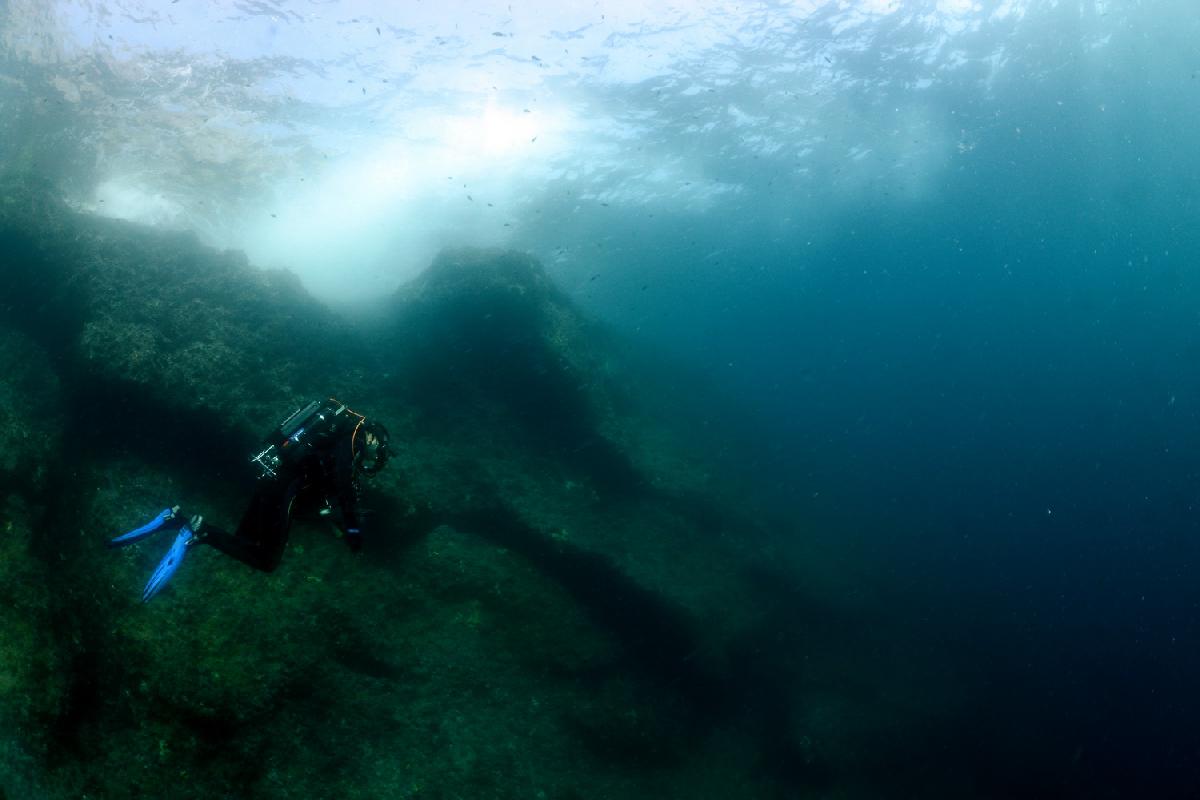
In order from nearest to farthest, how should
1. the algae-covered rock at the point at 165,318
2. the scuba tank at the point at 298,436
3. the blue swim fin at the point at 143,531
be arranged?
the blue swim fin at the point at 143,531, the scuba tank at the point at 298,436, the algae-covered rock at the point at 165,318

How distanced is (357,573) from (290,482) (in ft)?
10.3

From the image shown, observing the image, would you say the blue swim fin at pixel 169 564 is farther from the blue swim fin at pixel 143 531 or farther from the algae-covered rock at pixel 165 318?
the algae-covered rock at pixel 165 318

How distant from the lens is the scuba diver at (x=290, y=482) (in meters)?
5.85

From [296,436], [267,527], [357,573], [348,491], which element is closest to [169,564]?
[267,527]

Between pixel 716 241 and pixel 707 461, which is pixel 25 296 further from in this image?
pixel 716 241

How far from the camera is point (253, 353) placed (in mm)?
10055

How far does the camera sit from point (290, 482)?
6.15 meters

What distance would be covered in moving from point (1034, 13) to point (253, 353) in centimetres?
2738

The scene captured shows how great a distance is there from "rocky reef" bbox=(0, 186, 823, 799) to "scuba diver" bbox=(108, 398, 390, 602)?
2431mm

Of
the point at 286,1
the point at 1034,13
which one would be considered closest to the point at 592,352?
the point at 286,1

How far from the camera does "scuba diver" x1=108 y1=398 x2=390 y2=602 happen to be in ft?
19.2

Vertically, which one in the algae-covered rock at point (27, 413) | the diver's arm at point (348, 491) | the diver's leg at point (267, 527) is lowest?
the algae-covered rock at point (27, 413)

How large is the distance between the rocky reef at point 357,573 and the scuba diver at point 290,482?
7.98ft

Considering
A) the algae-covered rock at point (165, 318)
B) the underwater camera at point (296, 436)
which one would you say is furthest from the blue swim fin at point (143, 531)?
the algae-covered rock at point (165, 318)
